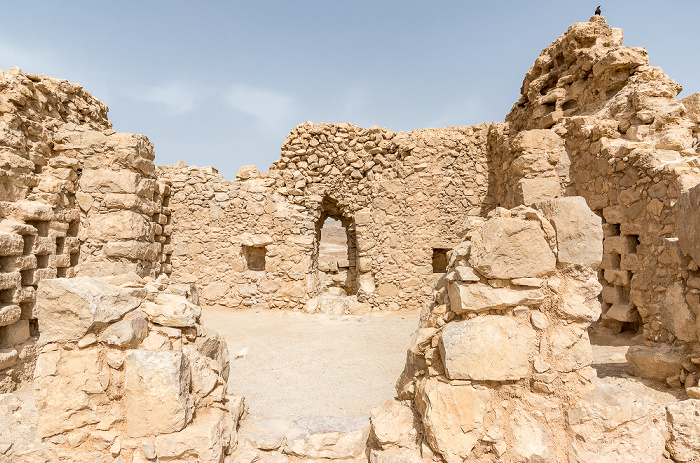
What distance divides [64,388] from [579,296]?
11.0ft

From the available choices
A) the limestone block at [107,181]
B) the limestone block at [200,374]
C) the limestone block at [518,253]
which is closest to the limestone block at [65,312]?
the limestone block at [200,374]

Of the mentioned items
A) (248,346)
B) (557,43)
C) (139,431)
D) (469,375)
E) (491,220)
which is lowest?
(248,346)

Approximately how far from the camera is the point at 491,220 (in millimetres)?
2598

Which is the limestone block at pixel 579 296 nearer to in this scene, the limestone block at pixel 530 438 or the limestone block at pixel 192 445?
the limestone block at pixel 530 438

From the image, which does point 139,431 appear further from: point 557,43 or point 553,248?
point 557,43

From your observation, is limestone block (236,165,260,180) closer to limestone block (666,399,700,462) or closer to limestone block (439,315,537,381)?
limestone block (439,315,537,381)

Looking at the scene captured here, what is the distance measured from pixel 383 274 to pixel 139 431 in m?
7.11

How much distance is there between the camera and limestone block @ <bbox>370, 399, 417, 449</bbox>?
263 cm

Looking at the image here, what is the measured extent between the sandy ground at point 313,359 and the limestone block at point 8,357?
2.23m

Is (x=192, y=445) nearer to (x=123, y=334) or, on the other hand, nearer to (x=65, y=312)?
(x=123, y=334)

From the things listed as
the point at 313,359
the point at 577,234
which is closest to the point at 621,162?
the point at 577,234

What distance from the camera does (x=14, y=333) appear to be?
13.7 ft

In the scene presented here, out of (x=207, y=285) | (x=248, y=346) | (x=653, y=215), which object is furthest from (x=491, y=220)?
(x=207, y=285)

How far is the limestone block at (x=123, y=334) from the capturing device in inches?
99.5
